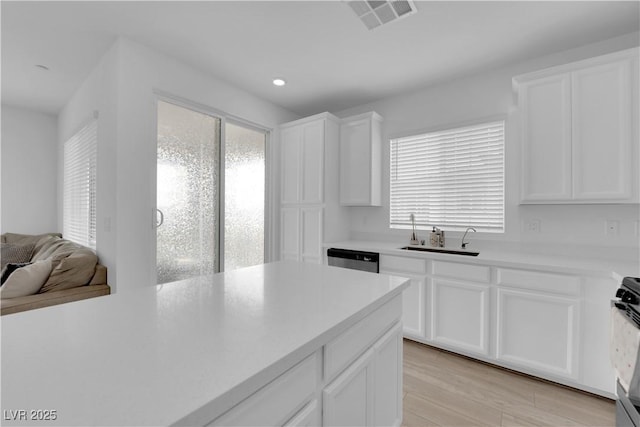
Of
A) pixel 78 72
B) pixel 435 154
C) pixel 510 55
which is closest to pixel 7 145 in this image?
pixel 78 72

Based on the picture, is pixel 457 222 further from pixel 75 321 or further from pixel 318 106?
pixel 75 321

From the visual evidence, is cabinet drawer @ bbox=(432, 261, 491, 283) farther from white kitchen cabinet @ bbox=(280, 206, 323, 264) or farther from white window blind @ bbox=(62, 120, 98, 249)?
white window blind @ bbox=(62, 120, 98, 249)

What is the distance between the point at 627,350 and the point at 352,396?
1.44 metres

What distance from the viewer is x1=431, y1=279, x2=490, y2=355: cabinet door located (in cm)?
240

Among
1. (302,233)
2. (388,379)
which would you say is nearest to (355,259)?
(302,233)

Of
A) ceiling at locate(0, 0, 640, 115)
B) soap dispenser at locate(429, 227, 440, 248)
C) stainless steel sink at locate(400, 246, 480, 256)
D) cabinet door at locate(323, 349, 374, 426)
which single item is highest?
ceiling at locate(0, 0, 640, 115)

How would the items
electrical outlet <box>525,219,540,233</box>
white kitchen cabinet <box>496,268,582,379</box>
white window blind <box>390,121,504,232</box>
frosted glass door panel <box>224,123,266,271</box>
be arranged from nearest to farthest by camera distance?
white kitchen cabinet <box>496,268,582,379</box> < electrical outlet <box>525,219,540,233</box> < white window blind <box>390,121,504,232</box> < frosted glass door panel <box>224,123,266,271</box>

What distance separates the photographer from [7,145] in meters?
4.23

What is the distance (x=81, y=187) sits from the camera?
3.61m

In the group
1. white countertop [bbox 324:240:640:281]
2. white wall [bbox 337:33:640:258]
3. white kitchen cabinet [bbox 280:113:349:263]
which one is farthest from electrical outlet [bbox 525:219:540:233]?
white kitchen cabinet [bbox 280:113:349:263]

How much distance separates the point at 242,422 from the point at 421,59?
9.95 ft

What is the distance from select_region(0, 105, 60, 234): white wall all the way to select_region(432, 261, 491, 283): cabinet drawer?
5535 millimetres

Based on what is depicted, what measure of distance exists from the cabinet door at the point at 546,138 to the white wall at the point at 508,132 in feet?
0.50

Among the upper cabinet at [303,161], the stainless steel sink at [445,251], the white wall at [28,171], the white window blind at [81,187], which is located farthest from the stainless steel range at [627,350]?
the white wall at [28,171]
